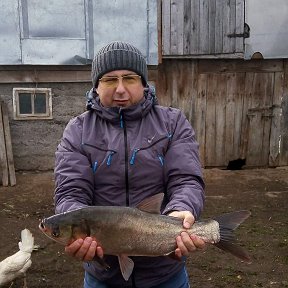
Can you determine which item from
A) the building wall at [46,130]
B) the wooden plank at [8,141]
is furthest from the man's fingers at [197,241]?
the building wall at [46,130]

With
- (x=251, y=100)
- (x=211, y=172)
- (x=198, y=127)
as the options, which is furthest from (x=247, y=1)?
(x=211, y=172)

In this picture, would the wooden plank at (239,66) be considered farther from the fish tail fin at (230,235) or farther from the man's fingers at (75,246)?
the man's fingers at (75,246)

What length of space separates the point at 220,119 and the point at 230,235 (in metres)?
7.10

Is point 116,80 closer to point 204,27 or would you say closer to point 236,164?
point 204,27

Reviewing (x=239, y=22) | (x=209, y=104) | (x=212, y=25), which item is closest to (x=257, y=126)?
(x=209, y=104)

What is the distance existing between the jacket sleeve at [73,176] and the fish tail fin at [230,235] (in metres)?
0.71

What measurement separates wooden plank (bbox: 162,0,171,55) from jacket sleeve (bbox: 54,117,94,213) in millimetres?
6334

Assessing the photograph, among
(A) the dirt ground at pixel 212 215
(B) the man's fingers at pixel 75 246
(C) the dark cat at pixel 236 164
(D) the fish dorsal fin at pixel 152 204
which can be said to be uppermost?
(D) the fish dorsal fin at pixel 152 204

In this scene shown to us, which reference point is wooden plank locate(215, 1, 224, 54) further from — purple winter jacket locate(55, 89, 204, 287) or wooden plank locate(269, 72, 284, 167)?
purple winter jacket locate(55, 89, 204, 287)

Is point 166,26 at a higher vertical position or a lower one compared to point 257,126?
higher

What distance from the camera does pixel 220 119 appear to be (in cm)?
930

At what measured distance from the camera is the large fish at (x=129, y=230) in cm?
219

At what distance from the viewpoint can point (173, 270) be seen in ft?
8.16

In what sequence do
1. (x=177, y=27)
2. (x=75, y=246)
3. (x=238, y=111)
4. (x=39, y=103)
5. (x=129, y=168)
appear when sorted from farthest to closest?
1. (x=238, y=111)
2. (x=39, y=103)
3. (x=177, y=27)
4. (x=129, y=168)
5. (x=75, y=246)
